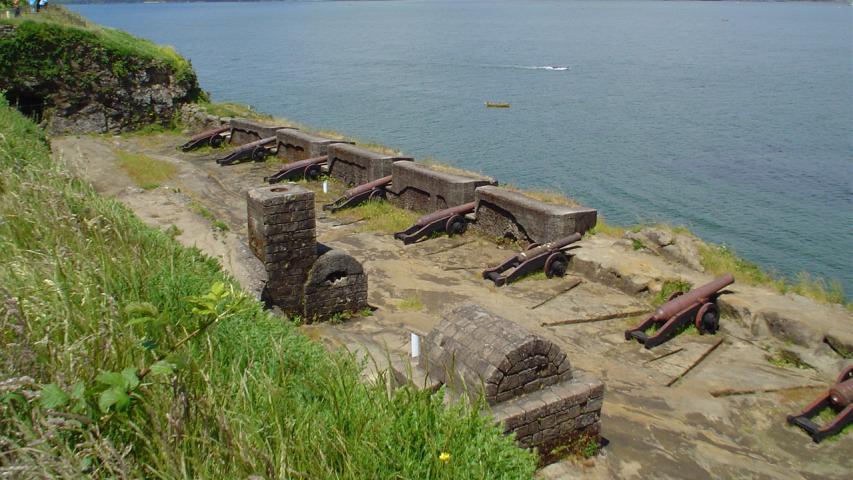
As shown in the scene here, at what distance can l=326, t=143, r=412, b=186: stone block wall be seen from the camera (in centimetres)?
1514

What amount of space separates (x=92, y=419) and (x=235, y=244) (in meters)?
6.16

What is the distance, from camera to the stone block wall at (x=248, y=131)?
19047mm

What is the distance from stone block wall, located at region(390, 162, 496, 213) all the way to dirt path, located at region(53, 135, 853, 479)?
953 mm

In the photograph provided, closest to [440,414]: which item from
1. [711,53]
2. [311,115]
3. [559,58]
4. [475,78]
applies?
[311,115]

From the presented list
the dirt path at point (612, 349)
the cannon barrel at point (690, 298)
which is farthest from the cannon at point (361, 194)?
the cannon barrel at point (690, 298)

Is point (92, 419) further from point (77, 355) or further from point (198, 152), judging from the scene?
point (198, 152)

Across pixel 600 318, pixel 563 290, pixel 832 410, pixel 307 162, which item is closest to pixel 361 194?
pixel 307 162

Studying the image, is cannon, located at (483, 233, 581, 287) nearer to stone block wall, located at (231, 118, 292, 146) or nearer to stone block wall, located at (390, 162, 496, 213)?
stone block wall, located at (390, 162, 496, 213)

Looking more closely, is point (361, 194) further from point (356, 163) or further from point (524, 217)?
point (524, 217)

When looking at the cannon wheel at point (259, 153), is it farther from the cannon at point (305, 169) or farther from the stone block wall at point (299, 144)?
the cannon at point (305, 169)

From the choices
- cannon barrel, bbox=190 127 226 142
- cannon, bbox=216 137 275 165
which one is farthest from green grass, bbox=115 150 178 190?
cannon barrel, bbox=190 127 226 142

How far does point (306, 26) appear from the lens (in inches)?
4518

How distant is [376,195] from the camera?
48.8 feet

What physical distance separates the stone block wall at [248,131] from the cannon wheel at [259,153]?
59 cm
